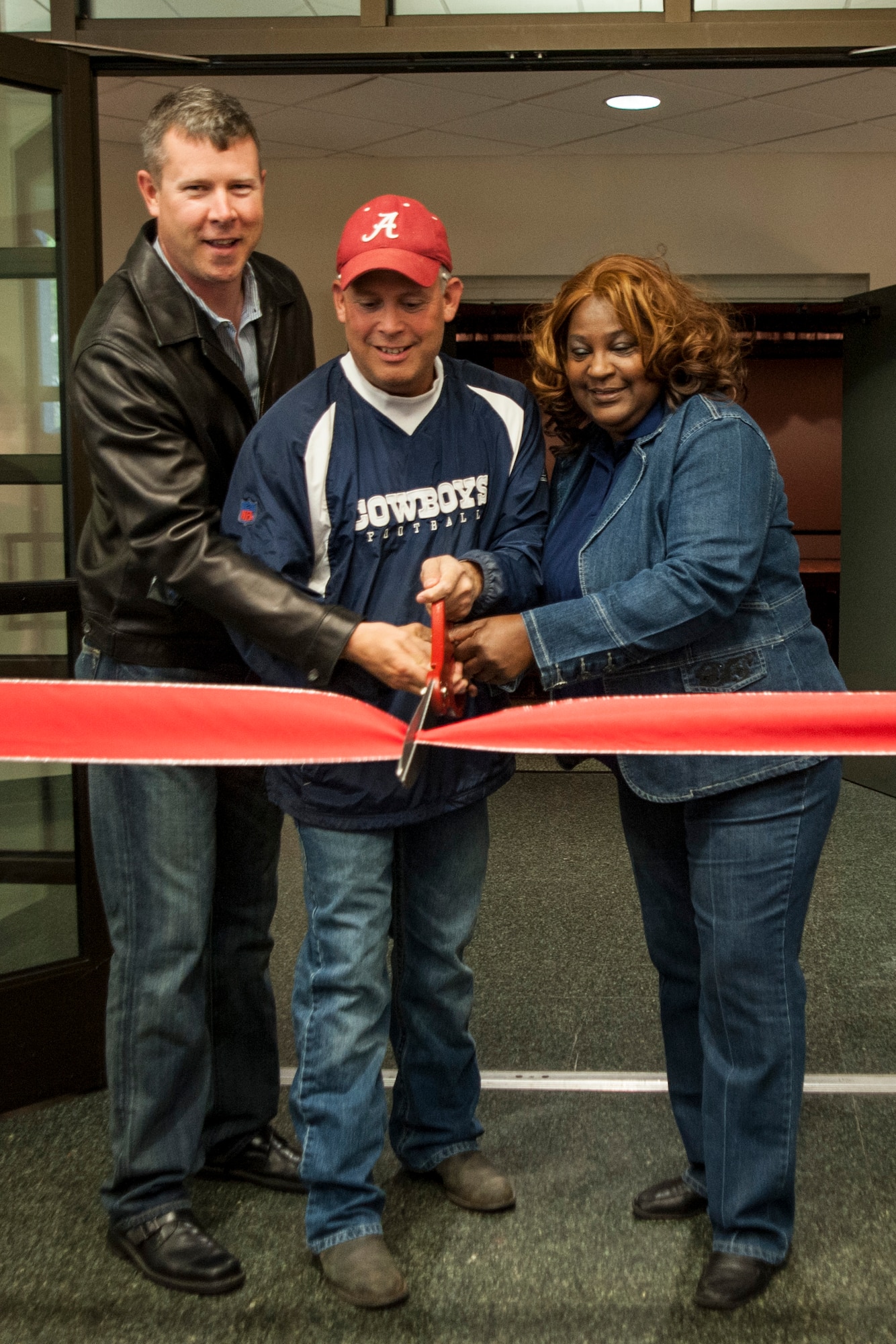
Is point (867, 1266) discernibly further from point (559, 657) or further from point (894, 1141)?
point (559, 657)

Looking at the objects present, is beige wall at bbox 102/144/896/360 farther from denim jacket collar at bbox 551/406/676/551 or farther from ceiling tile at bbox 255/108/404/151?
denim jacket collar at bbox 551/406/676/551

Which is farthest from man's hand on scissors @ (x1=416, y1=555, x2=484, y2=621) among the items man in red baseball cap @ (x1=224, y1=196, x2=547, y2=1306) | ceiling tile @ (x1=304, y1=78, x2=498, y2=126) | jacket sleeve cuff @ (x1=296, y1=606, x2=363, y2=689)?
ceiling tile @ (x1=304, y1=78, x2=498, y2=126)

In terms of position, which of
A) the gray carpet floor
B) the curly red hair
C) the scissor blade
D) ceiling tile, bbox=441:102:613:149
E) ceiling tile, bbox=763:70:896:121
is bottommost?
the gray carpet floor

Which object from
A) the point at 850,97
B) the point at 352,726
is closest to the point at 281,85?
the point at 850,97

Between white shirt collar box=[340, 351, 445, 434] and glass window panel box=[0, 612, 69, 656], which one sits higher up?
white shirt collar box=[340, 351, 445, 434]

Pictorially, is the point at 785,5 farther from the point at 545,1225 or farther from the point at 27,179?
the point at 545,1225

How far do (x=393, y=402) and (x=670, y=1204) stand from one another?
142cm

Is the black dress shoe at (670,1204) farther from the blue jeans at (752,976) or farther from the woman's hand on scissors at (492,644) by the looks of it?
the woman's hand on scissors at (492,644)

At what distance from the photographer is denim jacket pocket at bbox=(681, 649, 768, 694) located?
69.7 inches

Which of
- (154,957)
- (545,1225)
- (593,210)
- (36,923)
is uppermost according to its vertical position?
(593,210)

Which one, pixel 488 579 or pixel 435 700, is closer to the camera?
pixel 435 700

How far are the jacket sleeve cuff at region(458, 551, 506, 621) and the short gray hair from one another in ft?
2.38

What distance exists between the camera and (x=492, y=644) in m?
1.77

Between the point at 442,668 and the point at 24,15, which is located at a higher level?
the point at 24,15
